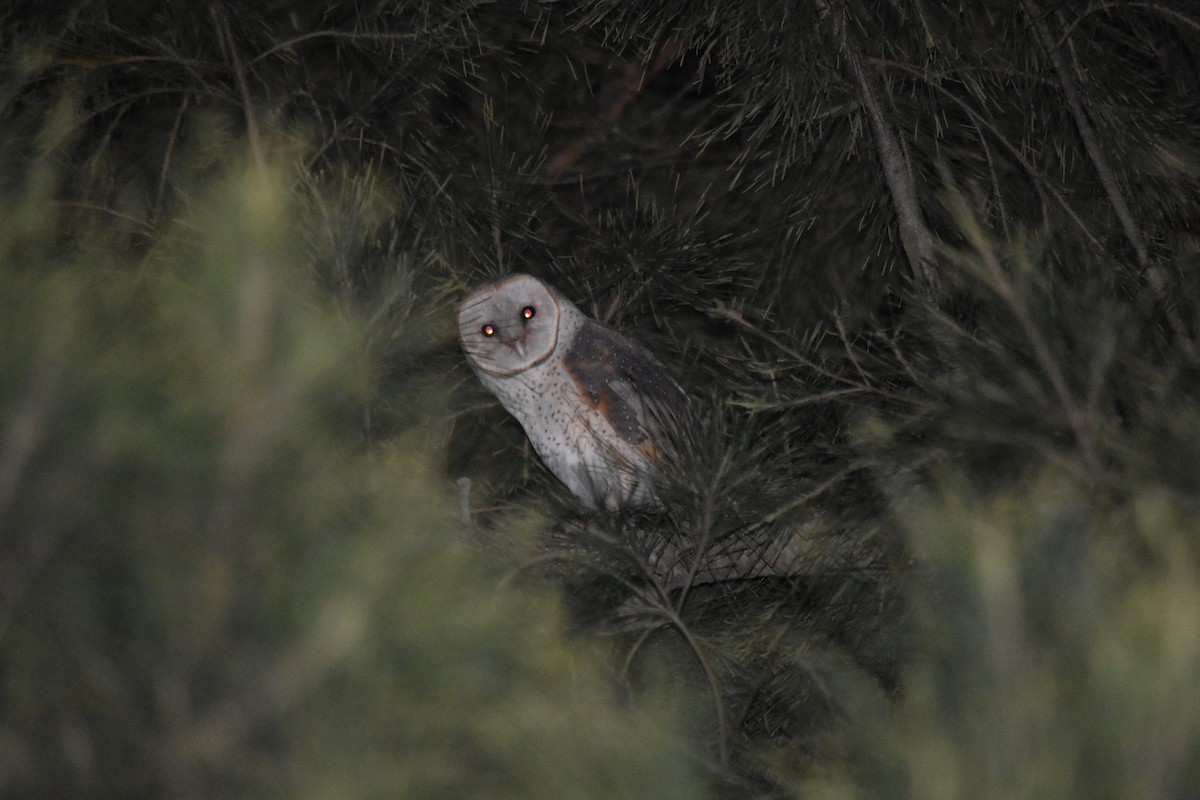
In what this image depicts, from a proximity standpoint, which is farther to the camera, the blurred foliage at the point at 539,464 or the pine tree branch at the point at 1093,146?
the pine tree branch at the point at 1093,146

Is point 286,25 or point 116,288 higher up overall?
point 116,288

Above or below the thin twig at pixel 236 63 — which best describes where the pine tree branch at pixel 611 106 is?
below

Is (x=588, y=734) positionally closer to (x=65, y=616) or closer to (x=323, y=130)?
(x=65, y=616)

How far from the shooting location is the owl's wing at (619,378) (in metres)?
1.81

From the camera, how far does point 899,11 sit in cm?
135

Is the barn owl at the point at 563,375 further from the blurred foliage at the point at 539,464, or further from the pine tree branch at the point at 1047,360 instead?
the pine tree branch at the point at 1047,360

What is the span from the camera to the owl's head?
1.75 meters

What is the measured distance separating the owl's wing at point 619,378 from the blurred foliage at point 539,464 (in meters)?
0.07

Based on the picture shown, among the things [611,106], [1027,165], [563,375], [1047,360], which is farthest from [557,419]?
[1047,360]

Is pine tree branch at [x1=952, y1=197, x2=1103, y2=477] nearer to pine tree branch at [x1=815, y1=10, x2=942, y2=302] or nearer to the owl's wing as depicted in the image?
pine tree branch at [x1=815, y1=10, x2=942, y2=302]

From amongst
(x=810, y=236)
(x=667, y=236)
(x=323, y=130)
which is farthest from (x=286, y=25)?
(x=810, y=236)

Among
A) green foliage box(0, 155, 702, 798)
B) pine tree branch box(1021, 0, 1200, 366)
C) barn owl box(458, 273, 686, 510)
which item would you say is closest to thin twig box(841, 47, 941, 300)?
pine tree branch box(1021, 0, 1200, 366)

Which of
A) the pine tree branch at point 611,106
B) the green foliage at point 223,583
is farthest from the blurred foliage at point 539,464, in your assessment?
the pine tree branch at point 611,106

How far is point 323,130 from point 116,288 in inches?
40.9
